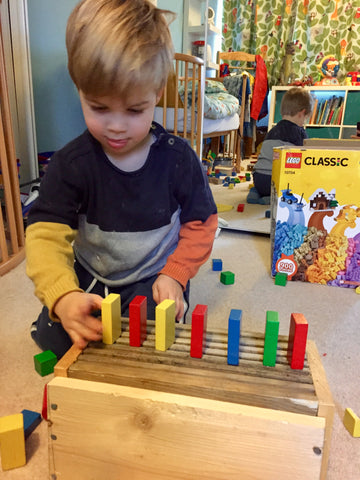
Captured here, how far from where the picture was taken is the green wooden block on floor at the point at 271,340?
0.60 meters

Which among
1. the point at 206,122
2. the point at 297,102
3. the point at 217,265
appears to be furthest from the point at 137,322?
the point at 206,122

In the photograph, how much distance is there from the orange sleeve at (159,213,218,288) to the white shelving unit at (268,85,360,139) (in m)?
3.86

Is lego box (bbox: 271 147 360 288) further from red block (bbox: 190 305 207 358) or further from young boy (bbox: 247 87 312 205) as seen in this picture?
young boy (bbox: 247 87 312 205)

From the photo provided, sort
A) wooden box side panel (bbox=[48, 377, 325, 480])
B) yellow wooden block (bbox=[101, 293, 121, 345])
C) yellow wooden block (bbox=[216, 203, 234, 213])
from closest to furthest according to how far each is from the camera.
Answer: wooden box side panel (bbox=[48, 377, 325, 480]) < yellow wooden block (bbox=[101, 293, 121, 345]) < yellow wooden block (bbox=[216, 203, 234, 213])

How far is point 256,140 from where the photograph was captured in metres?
5.06

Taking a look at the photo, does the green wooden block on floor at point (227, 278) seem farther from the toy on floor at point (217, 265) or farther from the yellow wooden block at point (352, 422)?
the yellow wooden block at point (352, 422)

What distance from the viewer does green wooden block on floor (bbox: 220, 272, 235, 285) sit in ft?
4.53

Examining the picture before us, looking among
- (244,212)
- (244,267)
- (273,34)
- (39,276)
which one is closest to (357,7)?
(273,34)

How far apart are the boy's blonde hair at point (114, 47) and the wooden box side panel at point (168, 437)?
45 centimetres

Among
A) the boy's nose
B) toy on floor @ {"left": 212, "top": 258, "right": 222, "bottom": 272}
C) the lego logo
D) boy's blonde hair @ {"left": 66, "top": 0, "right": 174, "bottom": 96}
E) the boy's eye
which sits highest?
boy's blonde hair @ {"left": 66, "top": 0, "right": 174, "bottom": 96}

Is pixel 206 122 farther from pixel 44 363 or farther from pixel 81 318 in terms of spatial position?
pixel 81 318

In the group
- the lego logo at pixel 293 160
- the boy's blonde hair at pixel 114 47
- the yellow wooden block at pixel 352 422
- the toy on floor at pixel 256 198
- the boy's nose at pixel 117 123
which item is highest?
the boy's blonde hair at pixel 114 47

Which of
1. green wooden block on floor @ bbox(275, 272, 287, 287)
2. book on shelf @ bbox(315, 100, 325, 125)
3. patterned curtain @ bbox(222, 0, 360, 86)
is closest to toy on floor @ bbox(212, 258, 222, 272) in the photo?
green wooden block on floor @ bbox(275, 272, 287, 287)

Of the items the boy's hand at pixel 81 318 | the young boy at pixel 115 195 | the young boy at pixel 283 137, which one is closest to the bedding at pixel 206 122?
the young boy at pixel 283 137
